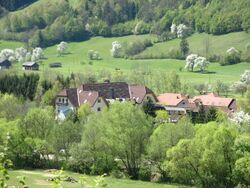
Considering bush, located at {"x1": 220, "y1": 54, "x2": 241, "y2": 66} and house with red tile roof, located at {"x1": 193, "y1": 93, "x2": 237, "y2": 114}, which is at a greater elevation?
bush, located at {"x1": 220, "y1": 54, "x2": 241, "y2": 66}

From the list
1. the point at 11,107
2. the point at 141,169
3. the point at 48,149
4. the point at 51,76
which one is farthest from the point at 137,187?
the point at 51,76

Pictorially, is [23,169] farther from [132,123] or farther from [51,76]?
[51,76]

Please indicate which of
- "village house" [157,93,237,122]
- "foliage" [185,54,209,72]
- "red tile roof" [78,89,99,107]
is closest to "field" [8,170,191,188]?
"red tile roof" [78,89,99,107]

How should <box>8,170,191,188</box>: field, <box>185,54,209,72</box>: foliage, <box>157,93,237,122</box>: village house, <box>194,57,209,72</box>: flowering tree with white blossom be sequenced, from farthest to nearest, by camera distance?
<box>185,54,209,72</box>: foliage → <box>194,57,209,72</box>: flowering tree with white blossom → <box>157,93,237,122</box>: village house → <box>8,170,191,188</box>: field

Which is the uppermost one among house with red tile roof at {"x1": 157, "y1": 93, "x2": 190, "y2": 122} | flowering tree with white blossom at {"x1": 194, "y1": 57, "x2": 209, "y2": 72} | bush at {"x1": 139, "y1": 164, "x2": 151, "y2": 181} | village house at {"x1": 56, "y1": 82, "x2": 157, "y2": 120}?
flowering tree with white blossom at {"x1": 194, "y1": 57, "x2": 209, "y2": 72}

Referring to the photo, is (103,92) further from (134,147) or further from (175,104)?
(134,147)

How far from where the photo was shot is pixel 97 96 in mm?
105125

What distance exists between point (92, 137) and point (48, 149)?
7129 mm

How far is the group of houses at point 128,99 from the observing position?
106 metres

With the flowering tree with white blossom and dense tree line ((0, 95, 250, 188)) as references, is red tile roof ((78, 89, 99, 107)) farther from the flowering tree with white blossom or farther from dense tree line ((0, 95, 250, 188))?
the flowering tree with white blossom

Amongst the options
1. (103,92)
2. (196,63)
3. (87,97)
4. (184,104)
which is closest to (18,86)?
(103,92)

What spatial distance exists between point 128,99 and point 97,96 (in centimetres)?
1020

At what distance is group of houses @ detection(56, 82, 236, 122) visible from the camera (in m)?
106

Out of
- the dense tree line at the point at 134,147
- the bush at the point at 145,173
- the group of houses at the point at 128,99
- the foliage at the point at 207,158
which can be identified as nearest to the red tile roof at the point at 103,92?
the group of houses at the point at 128,99
